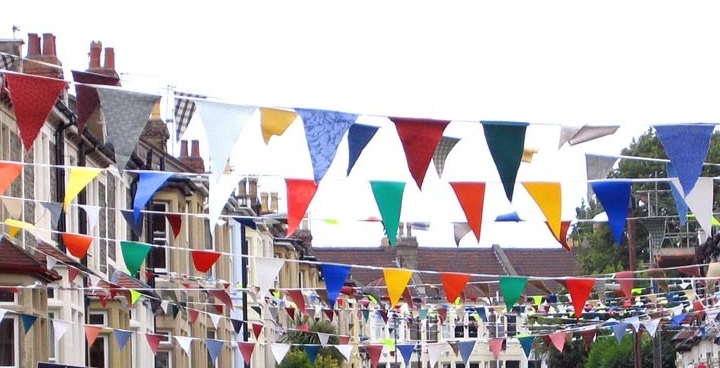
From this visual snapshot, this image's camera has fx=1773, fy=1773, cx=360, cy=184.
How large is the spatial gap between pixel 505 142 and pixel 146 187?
4.03m

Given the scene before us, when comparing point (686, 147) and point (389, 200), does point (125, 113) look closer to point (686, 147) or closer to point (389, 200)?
point (389, 200)

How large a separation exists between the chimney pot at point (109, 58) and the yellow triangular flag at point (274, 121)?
2234 centimetres

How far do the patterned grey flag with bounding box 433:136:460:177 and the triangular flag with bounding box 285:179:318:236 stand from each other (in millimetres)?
1554

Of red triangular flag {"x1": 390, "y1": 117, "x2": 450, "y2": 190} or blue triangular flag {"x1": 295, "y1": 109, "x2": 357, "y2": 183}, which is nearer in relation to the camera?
blue triangular flag {"x1": 295, "y1": 109, "x2": 357, "y2": 183}

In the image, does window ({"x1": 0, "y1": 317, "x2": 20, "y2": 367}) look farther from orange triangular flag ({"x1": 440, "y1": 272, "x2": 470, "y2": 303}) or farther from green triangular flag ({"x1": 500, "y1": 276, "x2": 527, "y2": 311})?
green triangular flag ({"x1": 500, "y1": 276, "x2": 527, "y2": 311})

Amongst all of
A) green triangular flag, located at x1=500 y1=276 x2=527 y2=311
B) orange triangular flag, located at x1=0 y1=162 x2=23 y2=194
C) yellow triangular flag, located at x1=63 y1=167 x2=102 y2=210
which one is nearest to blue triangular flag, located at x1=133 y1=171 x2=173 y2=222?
yellow triangular flag, located at x1=63 y1=167 x2=102 y2=210

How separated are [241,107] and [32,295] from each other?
14713 mm

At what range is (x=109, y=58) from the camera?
Result: 38719 mm

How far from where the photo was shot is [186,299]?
146 feet

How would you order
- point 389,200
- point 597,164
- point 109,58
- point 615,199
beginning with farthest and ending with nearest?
point 109,58 → point 615,199 → point 389,200 → point 597,164

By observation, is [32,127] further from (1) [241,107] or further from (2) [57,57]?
(2) [57,57]

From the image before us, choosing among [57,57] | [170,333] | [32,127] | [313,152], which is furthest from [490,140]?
[170,333]

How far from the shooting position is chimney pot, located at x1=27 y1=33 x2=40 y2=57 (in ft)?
107

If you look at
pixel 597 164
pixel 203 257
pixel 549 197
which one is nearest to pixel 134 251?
pixel 203 257
